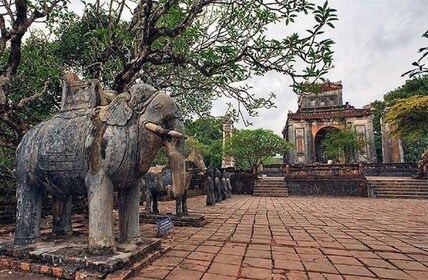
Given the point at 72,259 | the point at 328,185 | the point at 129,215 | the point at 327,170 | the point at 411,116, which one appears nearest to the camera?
the point at 72,259

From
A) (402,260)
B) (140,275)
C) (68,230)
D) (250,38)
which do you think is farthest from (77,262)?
(250,38)

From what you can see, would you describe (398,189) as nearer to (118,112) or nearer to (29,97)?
(118,112)

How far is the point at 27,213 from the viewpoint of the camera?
2.99 m

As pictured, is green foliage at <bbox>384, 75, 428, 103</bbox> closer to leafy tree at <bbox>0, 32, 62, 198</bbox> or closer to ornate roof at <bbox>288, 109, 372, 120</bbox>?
ornate roof at <bbox>288, 109, 372, 120</bbox>

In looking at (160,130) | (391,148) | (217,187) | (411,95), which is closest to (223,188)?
(217,187)

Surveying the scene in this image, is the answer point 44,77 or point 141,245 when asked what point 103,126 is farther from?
point 44,77

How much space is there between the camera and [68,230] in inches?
139

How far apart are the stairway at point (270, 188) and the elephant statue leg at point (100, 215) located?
549 inches

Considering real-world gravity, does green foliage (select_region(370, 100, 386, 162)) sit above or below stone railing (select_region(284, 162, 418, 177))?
above

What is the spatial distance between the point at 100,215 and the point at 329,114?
3338 cm

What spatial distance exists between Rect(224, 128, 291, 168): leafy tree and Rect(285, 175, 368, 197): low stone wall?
23.3ft

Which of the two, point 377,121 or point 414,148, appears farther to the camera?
point 377,121

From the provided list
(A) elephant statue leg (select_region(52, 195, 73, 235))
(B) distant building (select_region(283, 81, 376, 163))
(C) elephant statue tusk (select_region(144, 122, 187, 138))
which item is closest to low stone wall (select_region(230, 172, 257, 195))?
(A) elephant statue leg (select_region(52, 195, 73, 235))

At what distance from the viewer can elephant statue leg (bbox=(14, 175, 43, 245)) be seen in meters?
2.98
